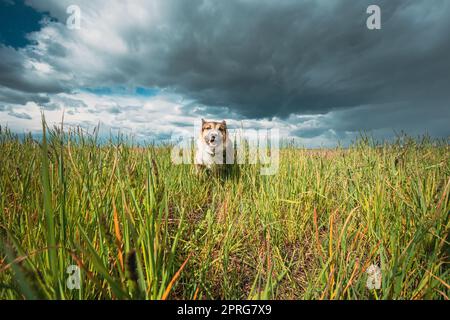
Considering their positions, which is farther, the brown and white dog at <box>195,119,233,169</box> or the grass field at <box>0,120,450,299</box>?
the brown and white dog at <box>195,119,233,169</box>

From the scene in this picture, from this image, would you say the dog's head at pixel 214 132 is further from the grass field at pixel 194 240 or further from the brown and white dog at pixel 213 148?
the grass field at pixel 194 240

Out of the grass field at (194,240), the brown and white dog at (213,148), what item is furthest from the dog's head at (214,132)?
the grass field at (194,240)

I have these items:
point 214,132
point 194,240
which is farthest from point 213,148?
point 194,240

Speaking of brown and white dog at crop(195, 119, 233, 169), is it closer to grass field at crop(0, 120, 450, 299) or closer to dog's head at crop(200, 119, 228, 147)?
dog's head at crop(200, 119, 228, 147)

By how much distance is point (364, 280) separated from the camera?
42.4 inches

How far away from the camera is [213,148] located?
4641 millimetres

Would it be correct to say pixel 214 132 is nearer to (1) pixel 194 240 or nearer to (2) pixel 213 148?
(2) pixel 213 148

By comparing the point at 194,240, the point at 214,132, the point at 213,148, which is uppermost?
the point at 214,132

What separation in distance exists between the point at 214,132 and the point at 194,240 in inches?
125

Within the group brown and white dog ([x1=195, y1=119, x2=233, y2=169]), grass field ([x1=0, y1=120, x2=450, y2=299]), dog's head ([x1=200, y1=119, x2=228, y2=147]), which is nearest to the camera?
grass field ([x1=0, y1=120, x2=450, y2=299])

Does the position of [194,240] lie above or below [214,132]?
below

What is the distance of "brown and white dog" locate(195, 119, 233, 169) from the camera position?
440 centimetres

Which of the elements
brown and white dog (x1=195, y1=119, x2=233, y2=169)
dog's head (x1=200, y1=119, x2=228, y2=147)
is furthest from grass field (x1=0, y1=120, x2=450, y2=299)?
dog's head (x1=200, y1=119, x2=228, y2=147)
